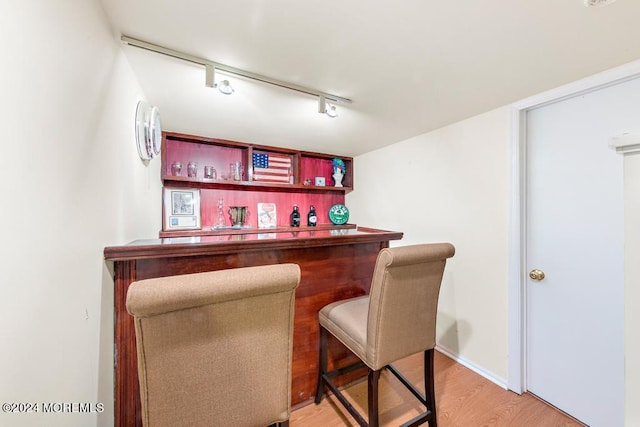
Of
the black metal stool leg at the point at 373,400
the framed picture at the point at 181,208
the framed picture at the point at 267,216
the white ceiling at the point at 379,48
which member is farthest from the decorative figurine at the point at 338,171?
the black metal stool leg at the point at 373,400

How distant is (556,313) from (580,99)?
4.61ft

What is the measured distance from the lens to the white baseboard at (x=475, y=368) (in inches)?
71.7

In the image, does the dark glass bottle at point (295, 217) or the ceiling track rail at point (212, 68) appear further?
the dark glass bottle at point (295, 217)

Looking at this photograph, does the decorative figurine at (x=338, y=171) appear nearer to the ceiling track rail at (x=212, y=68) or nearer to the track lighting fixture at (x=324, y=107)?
the track lighting fixture at (x=324, y=107)

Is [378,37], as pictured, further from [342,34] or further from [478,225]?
[478,225]

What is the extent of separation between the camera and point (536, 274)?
1729mm

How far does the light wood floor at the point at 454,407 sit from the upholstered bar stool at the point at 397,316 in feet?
0.87

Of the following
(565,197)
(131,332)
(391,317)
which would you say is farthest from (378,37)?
(131,332)

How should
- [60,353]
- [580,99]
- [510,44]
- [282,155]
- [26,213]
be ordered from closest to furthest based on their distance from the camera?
1. [26,213]
2. [60,353]
3. [510,44]
4. [580,99]
5. [282,155]

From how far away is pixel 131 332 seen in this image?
1.08 meters

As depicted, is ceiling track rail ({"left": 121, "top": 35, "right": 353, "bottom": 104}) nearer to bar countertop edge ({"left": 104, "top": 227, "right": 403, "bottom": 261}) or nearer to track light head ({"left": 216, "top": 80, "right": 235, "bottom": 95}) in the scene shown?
track light head ({"left": 216, "top": 80, "right": 235, "bottom": 95})

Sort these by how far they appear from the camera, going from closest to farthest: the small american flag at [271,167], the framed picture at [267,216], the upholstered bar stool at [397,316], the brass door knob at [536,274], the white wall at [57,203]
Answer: the white wall at [57,203]
the upholstered bar stool at [397,316]
the brass door knob at [536,274]
the small american flag at [271,167]
the framed picture at [267,216]

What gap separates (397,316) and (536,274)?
128cm

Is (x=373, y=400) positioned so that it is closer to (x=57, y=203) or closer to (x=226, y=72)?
(x=57, y=203)
